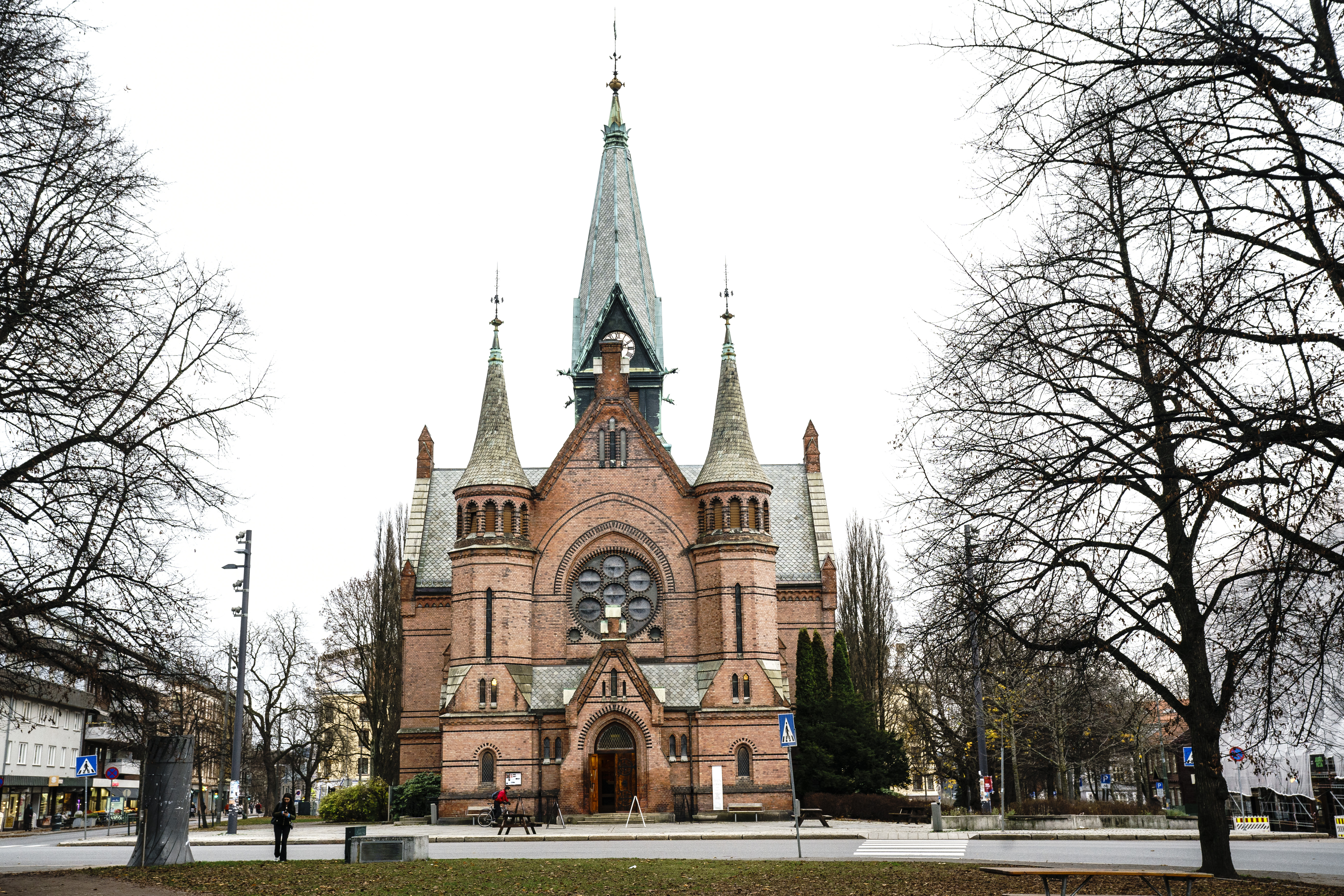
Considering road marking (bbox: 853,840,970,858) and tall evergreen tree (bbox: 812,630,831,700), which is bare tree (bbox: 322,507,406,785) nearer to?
tall evergreen tree (bbox: 812,630,831,700)

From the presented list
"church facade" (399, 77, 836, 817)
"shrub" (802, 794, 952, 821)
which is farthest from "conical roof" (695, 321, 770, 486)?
"shrub" (802, 794, 952, 821)

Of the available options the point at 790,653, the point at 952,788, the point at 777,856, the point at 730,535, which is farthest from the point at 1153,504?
the point at 952,788

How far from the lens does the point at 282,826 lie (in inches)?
1022

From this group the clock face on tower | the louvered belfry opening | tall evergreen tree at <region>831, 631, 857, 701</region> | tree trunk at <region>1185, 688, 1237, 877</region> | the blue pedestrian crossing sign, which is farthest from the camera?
the clock face on tower

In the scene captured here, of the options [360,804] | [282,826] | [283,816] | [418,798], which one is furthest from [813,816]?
[360,804]

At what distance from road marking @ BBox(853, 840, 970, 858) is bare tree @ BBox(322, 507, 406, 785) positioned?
29931mm

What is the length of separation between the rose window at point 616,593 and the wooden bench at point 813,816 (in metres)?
9.45

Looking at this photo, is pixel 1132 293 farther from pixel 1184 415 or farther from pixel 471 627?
pixel 471 627

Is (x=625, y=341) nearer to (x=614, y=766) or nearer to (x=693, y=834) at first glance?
(x=614, y=766)

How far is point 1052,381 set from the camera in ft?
43.9

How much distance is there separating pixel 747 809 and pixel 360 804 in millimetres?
17513

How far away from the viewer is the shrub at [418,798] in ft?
143

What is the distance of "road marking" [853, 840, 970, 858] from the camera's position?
75.4 feet

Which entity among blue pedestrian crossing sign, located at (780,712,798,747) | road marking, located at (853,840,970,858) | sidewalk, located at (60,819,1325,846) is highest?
blue pedestrian crossing sign, located at (780,712,798,747)
